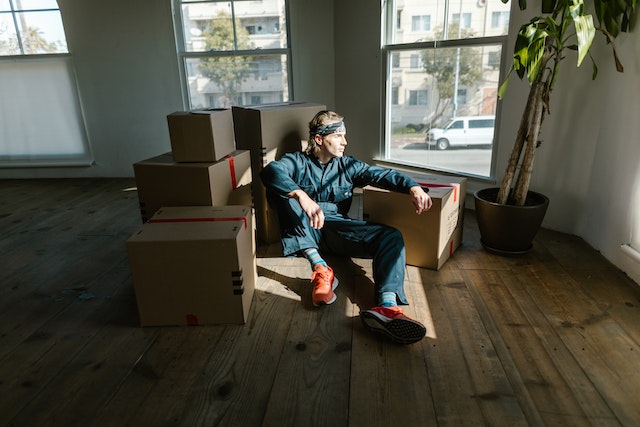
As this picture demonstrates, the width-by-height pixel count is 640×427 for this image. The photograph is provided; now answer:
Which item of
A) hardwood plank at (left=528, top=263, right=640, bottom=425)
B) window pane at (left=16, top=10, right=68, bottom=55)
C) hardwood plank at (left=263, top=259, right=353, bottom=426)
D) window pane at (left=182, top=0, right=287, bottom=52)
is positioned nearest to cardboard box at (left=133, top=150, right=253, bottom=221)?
hardwood plank at (left=263, top=259, right=353, bottom=426)

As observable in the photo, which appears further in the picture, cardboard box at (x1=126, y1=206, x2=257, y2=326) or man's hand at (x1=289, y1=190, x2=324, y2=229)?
man's hand at (x1=289, y1=190, x2=324, y2=229)

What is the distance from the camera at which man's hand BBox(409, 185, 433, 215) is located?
2.06 metres

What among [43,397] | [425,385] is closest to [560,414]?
[425,385]

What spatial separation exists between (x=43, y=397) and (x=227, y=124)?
1.49m

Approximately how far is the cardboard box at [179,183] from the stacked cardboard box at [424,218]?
0.77m

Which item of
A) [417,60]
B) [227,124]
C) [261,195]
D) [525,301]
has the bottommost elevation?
[525,301]

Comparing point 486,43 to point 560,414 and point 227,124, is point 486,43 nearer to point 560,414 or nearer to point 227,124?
point 227,124

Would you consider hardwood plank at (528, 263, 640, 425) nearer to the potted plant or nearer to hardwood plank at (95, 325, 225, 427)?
the potted plant

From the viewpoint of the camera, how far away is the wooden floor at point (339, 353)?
52.5 inches

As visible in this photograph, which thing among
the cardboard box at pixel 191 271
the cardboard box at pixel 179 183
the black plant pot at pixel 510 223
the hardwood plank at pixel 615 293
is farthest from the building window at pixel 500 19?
the cardboard box at pixel 191 271

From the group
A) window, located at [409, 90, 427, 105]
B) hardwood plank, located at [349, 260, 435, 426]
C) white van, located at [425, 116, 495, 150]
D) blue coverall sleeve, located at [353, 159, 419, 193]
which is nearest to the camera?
hardwood plank, located at [349, 260, 435, 426]

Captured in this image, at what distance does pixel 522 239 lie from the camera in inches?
93.0

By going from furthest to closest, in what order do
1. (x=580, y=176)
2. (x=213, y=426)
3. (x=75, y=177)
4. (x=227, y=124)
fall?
1. (x=75, y=177)
2. (x=580, y=176)
3. (x=227, y=124)
4. (x=213, y=426)

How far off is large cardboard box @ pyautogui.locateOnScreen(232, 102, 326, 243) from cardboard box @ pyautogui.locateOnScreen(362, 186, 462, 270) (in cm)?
61
